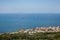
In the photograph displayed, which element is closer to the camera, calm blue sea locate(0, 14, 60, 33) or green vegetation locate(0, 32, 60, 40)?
green vegetation locate(0, 32, 60, 40)

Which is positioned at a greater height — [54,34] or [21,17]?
[21,17]

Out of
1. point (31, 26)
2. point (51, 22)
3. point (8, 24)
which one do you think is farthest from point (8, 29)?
point (51, 22)

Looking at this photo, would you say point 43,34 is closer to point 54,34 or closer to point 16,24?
point 54,34

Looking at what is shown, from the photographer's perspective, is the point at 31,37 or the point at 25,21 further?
the point at 25,21

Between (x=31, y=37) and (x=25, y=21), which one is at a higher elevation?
(x=25, y=21)

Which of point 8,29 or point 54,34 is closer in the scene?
point 54,34

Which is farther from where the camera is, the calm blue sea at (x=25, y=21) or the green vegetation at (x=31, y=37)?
the calm blue sea at (x=25, y=21)

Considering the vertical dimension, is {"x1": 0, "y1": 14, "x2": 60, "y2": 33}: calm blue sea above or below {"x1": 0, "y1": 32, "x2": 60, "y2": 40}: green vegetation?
above

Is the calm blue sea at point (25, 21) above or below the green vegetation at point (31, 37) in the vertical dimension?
above
